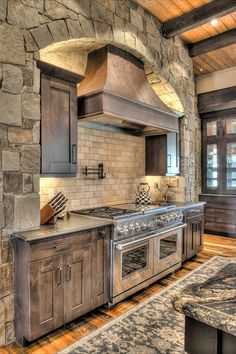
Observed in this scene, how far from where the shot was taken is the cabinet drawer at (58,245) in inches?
88.6

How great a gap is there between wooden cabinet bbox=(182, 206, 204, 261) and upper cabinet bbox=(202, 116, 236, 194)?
6.51 ft

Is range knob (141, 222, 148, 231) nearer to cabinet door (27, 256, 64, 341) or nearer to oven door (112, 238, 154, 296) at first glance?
oven door (112, 238, 154, 296)

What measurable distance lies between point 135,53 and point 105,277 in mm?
3071

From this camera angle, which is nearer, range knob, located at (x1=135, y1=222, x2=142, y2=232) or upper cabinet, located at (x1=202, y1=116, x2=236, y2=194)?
range knob, located at (x1=135, y1=222, x2=142, y2=232)

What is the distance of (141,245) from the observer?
3232 millimetres

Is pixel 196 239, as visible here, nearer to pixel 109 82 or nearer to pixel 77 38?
pixel 109 82

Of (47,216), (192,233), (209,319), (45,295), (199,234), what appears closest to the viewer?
(209,319)

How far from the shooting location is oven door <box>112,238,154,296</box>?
2.91 m

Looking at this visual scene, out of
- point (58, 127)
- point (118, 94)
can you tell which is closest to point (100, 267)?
point (58, 127)

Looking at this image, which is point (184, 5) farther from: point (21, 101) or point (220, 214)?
point (220, 214)

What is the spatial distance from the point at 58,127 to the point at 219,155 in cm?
479

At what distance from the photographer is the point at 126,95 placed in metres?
3.26

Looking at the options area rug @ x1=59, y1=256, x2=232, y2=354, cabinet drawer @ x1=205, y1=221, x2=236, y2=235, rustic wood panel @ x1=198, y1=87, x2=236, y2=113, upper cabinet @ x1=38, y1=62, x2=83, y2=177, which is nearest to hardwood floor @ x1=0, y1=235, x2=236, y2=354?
area rug @ x1=59, y1=256, x2=232, y2=354

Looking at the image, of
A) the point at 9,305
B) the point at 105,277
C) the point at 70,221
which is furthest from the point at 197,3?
the point at 9,305
